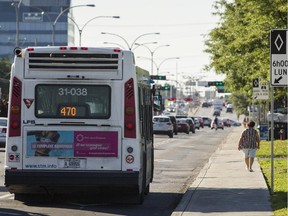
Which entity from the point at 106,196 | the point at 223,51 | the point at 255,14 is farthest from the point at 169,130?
the point at 106,196

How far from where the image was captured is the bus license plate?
53.4ft

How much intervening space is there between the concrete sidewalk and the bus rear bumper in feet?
3.33

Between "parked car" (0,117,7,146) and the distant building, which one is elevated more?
the distant building

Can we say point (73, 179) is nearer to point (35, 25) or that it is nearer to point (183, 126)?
point (183, 126)

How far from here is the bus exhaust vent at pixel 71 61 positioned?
53.6 feet

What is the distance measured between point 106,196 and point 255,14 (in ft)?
50.4

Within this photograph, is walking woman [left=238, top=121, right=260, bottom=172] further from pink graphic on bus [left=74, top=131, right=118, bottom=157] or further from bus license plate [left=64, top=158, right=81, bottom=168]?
bus license plate [left=64, top=158, right=81, bottom=168]

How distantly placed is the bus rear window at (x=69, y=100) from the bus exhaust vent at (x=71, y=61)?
0.32 m

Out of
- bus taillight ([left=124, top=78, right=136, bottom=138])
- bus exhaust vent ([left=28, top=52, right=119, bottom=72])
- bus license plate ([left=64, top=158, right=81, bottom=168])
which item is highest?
bus exhaust vent ([left=28, top=52, right=119, bottom=72])

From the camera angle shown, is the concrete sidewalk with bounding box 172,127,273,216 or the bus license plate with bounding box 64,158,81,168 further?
the bus license plate with bounding box 64,158,81,168

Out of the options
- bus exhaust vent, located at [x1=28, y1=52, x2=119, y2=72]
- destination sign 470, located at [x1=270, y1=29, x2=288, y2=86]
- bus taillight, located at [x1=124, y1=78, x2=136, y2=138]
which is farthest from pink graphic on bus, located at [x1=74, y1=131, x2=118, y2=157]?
destination sign 470, located at [x1=270, y1=29, x2=288, y2=86]

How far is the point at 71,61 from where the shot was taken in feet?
53.8

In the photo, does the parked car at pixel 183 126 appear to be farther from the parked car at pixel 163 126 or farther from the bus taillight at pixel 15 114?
the bus taillight at pixel 15 114

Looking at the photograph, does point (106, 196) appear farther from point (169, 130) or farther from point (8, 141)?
point (169, 130)
